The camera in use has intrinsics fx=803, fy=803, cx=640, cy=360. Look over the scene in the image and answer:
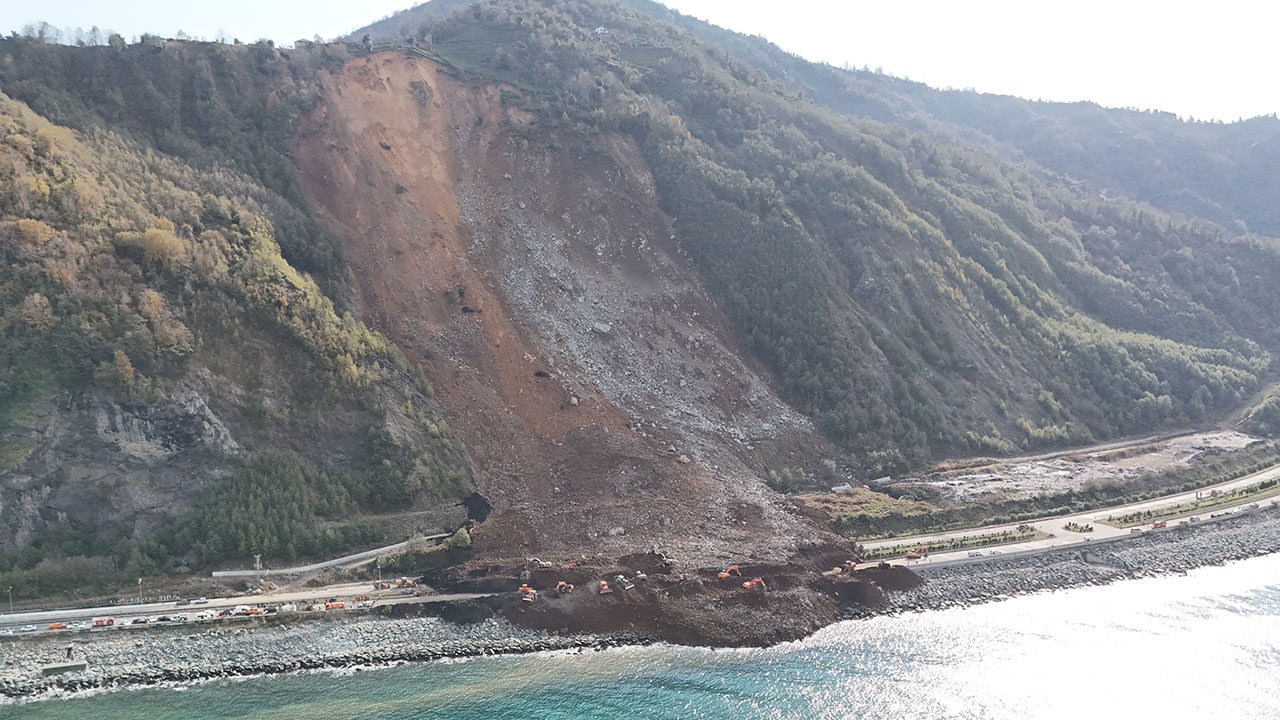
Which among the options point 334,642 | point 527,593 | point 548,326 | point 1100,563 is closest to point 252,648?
point 334,642

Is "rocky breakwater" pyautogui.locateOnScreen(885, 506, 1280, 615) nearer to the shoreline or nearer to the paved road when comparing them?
the shoreline

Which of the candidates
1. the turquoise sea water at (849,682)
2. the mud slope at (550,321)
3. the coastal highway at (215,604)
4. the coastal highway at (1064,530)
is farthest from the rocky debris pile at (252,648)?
the coastal highway at (1064,530)

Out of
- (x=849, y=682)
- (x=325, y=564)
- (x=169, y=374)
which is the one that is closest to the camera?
(x=849, y=682)

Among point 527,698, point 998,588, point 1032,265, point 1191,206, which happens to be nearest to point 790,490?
point 998,588

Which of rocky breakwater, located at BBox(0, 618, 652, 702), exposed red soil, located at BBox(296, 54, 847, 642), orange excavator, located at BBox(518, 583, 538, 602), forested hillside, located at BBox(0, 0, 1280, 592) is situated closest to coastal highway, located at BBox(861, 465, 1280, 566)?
exposed red soil, located at BBox(296, 54, 847, 642)

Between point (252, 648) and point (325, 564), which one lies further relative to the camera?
point (325, 564)

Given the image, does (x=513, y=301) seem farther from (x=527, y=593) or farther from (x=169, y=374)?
(x=527, y=593)
